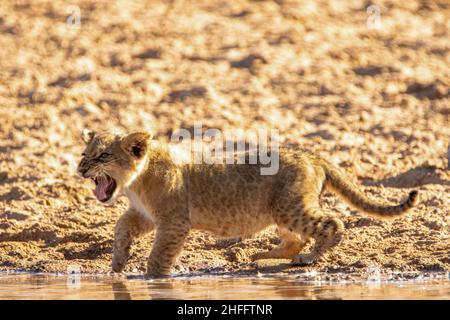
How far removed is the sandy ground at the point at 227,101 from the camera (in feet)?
33.8

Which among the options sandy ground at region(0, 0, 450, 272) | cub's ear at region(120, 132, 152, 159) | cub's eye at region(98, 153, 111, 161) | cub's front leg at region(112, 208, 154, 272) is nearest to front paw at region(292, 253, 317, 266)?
sandy ground at region(0, 0, 450, 272)

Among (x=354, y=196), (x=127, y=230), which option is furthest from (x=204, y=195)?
(x=354, y=196)

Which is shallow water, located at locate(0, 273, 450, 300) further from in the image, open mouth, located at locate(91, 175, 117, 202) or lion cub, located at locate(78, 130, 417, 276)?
open mouth, located at locate(91, 175, 117, 202)

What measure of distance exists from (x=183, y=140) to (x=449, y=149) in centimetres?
320

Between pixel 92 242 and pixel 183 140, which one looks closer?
pixel 92 242

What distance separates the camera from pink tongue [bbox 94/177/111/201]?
30.4 ft

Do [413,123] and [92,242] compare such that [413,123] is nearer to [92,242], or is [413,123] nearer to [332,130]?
[332,130]

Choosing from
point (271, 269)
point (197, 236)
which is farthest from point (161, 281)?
point (197, 236)

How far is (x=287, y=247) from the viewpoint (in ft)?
31.6

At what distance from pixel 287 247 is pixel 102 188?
1684 millimetres

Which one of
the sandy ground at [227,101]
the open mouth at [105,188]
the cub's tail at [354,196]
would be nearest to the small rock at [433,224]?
the sandy ground at [227,101]

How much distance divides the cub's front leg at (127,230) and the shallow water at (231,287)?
20 centimetres
